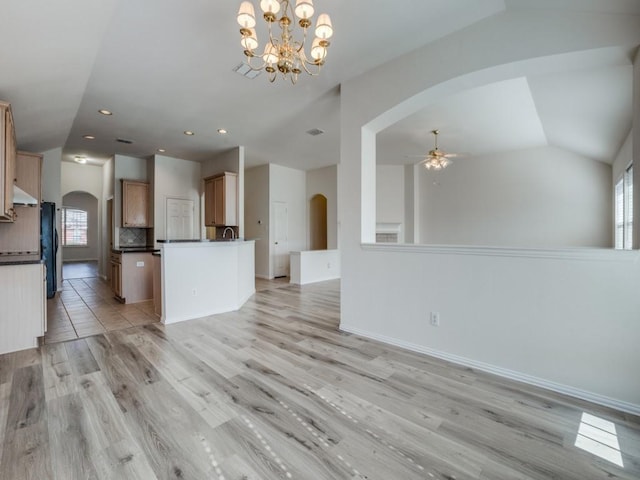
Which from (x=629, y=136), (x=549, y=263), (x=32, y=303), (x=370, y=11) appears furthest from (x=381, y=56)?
(x=32, y=303)

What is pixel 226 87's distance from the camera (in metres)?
3.66

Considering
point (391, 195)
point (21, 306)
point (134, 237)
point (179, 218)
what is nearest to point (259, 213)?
point (179, 218)

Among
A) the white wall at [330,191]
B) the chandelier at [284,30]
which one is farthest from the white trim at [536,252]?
the white wall at [330,191]

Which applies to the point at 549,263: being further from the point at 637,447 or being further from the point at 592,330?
the point at 637,447

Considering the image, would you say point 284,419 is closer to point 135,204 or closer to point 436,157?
point 436,157

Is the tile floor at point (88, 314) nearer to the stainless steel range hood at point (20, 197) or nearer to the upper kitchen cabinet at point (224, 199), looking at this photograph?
the stainless steel range hood at point (20, 197)

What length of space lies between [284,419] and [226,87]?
3697 mm

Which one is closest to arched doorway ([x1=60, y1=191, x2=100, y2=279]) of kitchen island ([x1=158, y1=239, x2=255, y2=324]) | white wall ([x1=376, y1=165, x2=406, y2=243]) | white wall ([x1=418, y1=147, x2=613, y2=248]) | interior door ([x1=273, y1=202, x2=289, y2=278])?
interior door ([x1=273, y1=202, x2=289, y2=278])

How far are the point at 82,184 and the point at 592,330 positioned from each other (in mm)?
10814

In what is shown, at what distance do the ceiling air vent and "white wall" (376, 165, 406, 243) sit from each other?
17.9ft

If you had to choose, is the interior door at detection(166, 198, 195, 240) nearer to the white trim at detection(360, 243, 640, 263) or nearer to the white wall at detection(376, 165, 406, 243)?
the white wall at detection(376, 165, 406, 243)

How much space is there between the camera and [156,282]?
4387 mm

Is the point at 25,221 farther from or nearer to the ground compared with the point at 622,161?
nearer to the ground

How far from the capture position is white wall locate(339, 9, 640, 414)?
82.6 inches
